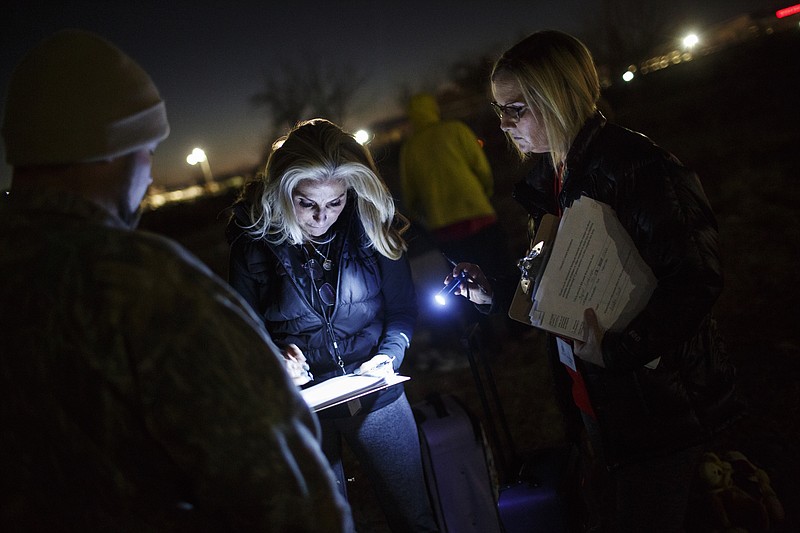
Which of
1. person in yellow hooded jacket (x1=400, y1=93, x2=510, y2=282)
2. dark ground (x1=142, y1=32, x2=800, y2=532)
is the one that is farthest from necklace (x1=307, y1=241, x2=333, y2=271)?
person in yellow hooded jacket (x1=400, y1=93, x2=510, y2=282)

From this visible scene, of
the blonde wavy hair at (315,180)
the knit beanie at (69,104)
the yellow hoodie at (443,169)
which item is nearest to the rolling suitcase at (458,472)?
the blonde wavy hair at (315,180)

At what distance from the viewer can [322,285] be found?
2.61 m

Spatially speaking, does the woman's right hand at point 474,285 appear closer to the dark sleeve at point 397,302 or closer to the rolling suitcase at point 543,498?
the dark sleeve at point 397,302

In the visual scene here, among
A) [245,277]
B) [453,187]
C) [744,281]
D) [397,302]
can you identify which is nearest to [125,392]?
[245,277]

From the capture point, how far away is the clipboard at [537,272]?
194cm

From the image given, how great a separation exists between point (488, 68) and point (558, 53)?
831mm

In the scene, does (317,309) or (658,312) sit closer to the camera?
(658,312)

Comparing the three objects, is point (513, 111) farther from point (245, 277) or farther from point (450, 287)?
point (245, 277)

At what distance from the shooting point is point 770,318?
509 cm

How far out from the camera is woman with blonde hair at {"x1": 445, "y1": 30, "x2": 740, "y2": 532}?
1724mm

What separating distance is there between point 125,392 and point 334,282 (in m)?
1.64

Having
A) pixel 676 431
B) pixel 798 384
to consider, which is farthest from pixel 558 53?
pixel 798 384

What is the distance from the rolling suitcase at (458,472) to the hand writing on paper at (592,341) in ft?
3.42

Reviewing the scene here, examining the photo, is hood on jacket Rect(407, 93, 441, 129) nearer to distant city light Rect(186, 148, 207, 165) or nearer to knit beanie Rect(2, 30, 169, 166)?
knit beanie Rect(2, 30, 169, 166)
